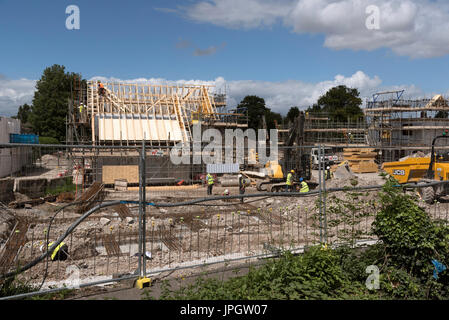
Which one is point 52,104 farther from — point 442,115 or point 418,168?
point 442,115

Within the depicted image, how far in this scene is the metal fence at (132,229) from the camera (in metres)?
6.51

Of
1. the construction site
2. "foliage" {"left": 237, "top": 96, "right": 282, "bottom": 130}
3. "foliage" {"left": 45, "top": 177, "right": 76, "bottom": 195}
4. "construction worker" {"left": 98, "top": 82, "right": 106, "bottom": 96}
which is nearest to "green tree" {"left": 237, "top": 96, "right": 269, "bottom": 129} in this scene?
"foliage" {"left": 237, "top": 96, "right": 282, "bottom": 130}

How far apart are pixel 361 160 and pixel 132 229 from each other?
28.7 metres

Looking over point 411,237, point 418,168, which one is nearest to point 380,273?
point 411,237

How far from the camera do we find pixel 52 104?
175 feet

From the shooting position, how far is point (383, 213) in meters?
5.89

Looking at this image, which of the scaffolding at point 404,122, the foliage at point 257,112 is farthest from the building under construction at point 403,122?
the foliage at point 257,112

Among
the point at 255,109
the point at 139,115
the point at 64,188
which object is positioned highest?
the point at 255,109

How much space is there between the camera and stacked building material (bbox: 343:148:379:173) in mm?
34406

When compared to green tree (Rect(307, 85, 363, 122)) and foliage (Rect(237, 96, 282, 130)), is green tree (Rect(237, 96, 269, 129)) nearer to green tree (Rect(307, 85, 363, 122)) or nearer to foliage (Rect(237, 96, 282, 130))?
foliage (Rect(237, 96, 282, 130))

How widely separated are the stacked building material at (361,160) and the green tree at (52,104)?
3825 centimetres

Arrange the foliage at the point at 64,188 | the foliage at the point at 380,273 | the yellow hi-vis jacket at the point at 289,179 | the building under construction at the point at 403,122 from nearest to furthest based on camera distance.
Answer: the foliage at the point at 380,273, the foliage at the point at 64,188, the yellow hi-vis jacket at the point at 289,179, the building under construction at the point at 403,122

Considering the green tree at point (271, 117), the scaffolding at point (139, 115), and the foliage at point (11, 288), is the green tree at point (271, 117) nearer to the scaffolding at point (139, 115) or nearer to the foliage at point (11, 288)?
the scaffolding at point (139, 115)
